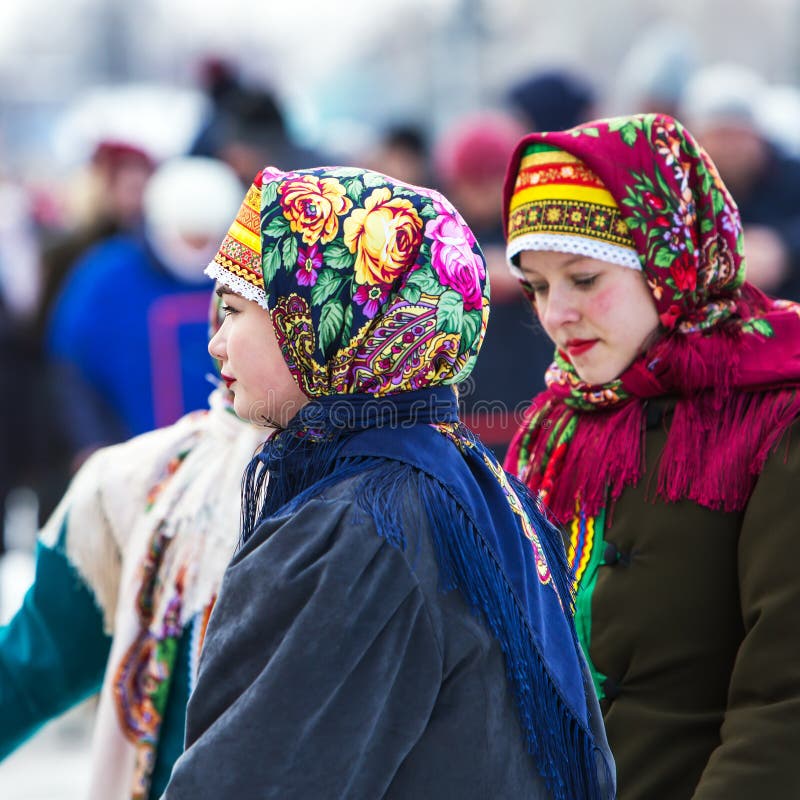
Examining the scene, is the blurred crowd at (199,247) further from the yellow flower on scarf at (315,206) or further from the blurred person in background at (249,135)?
the yellow flower on scarf at (315,206)

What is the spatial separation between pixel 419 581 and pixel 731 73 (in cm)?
541

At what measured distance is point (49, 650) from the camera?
97.0 inches

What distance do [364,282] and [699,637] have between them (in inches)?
37.1

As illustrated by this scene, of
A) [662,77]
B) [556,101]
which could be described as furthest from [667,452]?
[662,77]

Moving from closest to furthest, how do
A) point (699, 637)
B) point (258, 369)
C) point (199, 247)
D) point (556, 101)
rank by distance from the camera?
1. point (258, 369)
2. point (699, 637)
3. point (199, 247)
4. point (556, 101)

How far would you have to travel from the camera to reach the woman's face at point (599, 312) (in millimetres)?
2467

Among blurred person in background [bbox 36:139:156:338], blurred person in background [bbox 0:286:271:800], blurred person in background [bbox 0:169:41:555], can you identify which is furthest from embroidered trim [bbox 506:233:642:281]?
blurred person in background [bbox 0:169:41:555]

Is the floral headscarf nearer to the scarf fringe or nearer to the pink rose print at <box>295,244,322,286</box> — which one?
the pink rose print at <box>295,244,322,286</box>

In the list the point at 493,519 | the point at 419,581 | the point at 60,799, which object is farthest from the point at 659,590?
the point at 60,799

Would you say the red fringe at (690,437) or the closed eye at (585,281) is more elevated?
the closed eye at (585,281)

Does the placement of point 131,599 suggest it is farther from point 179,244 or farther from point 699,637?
point 179,244

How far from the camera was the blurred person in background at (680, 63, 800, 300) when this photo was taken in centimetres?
563

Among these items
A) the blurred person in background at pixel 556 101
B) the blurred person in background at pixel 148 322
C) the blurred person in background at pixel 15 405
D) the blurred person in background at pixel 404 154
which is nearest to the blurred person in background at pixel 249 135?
the blurred person in background at pixel 404 154

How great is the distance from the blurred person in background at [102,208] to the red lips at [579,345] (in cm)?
385
